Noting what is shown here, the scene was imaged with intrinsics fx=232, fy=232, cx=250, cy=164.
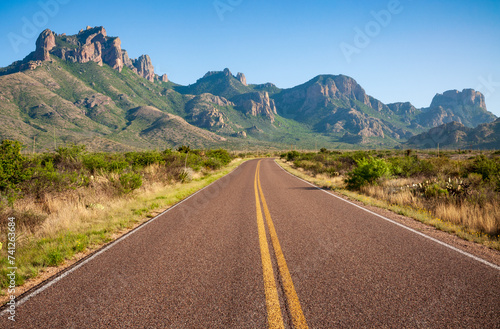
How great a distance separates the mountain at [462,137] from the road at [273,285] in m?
110

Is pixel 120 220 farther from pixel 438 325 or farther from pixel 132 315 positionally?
pixel 438 325

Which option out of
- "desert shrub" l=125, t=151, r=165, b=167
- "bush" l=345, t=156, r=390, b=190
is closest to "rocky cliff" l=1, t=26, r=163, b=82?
"desert shrub" l=125, t=151, r=165, b=167

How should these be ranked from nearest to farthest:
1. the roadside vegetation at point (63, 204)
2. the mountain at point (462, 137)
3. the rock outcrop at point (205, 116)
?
1. the roadside vegetation at point (63, 204)
2. the mountain at point (462, 137)
3. the rock outcrop at point (205, 116)

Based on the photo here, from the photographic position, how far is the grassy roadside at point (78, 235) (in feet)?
14.0

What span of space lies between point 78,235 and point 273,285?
16.4 ft

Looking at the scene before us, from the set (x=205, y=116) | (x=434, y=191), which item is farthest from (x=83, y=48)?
(x=434, y=191)

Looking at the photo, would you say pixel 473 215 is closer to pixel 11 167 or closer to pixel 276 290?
pixel 276 290

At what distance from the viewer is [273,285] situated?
3256 mm

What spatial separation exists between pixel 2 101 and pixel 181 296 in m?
118

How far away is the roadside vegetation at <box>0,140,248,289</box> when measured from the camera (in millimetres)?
4840

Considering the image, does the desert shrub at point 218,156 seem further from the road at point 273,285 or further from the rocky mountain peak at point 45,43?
the rocky mountain peak at point 45,43

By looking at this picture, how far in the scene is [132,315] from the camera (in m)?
2.74

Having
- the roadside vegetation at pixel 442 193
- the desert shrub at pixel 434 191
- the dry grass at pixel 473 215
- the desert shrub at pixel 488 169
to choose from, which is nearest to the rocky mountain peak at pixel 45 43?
the roadside vegetation at pixel 442 193

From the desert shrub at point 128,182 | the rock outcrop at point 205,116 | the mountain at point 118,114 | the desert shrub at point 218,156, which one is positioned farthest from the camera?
the rock outcrop at point 205,116
